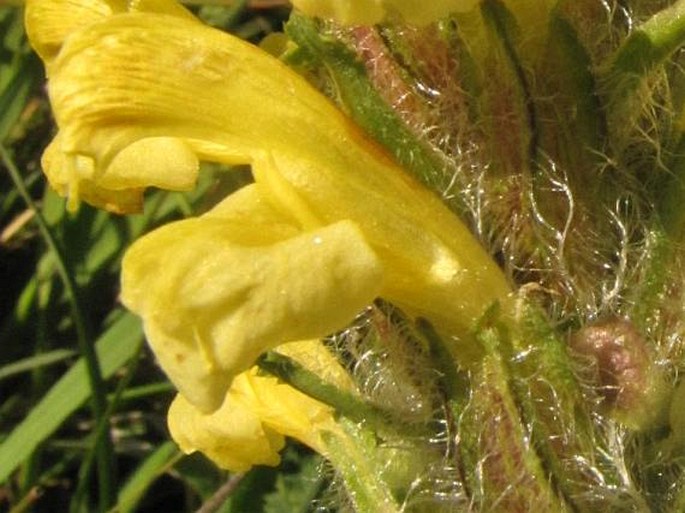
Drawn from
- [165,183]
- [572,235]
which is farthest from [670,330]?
[165,183]

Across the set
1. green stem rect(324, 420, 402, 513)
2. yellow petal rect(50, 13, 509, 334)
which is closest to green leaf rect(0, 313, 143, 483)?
green stem rect(324, 420, 402, 513)

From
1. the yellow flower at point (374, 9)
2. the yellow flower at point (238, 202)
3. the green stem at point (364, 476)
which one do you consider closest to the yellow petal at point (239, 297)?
the yellow flower at point (238, 202)

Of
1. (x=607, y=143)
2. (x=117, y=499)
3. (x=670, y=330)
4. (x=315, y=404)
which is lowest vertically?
(x=117, y=499)

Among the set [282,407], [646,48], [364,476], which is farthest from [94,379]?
[646,48]

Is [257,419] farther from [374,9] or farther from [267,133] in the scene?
[374,9]

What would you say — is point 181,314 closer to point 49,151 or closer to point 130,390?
point 49,151

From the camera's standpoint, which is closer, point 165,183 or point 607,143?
point 165,183

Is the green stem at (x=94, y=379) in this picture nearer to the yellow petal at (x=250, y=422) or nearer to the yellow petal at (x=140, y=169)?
the yellow petal at (x=250, y=422)

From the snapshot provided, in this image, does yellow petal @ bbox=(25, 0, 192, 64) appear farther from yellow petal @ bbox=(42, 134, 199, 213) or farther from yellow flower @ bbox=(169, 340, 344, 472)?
yellow flower @ bbox=(169, 340, 344, 472)
